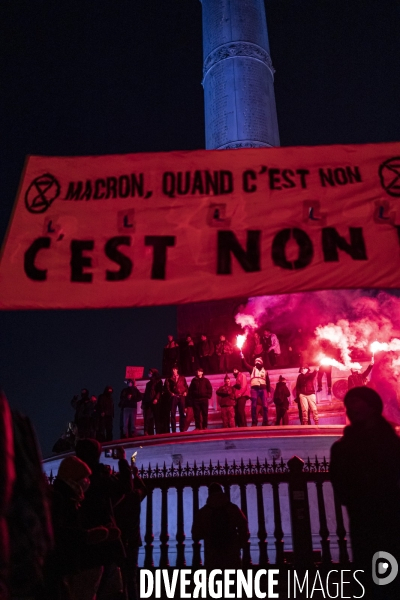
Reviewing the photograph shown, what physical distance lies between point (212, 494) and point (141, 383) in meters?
15.5

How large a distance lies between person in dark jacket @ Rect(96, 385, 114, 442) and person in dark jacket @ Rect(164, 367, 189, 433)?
95.2 inches

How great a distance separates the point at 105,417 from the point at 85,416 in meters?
0.74

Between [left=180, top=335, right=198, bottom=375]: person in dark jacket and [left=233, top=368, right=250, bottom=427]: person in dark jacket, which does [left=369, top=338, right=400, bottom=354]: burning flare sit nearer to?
[left=233, top=368, right=250, bottom=427]: person in dark jacket

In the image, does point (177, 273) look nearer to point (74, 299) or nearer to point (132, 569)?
point (74, 299)

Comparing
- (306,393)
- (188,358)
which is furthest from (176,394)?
(306,393)

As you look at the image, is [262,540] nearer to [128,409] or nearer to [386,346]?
[128,409]

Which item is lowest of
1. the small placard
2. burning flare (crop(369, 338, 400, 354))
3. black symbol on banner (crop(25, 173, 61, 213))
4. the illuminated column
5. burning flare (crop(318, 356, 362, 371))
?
black symbol on banner (crop(25, 173, 61, 213))

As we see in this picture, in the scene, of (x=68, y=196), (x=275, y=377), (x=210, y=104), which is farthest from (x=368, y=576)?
(x=210, y=104)

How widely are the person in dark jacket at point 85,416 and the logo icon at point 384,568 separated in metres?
16.0

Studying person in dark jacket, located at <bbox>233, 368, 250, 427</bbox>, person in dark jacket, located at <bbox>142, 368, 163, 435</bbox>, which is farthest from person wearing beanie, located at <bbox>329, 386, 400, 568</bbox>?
person in dark jacket, located at <bbox>142, 368, 163, 435</bbox>

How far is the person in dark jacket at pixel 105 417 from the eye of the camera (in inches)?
726

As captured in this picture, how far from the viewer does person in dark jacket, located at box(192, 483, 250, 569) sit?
6395mm

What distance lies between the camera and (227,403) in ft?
55.1

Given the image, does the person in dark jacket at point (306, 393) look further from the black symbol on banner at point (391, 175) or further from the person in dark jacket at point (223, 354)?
the black symbol on banner at point (391, 175)
